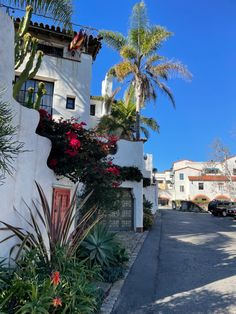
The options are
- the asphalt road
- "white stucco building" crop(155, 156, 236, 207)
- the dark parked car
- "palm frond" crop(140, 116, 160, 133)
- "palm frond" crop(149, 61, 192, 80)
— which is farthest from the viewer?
"white stucco building" crop(155, 156, 236, 207)

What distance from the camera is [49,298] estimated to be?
387cm

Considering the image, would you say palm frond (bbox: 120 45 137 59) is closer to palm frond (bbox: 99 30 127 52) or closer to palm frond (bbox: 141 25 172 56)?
palm frond (bbox: 141 25 172 56)

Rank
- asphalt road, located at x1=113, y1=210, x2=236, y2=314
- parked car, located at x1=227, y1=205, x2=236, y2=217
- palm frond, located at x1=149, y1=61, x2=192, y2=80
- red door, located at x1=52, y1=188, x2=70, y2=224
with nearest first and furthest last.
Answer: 1. asphalt road, located at x1=113, y1=210, x2=236, y2=314
2. red door, located at x1=52, y1=188, x2=70, y2=224
3. palm frond, located at x1=149, y1=61, x2=192, y2=80
4. parked car, located at x1=227, y1=205, x2=236, y2=217

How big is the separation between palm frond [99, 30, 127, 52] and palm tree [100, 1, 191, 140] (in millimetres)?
284

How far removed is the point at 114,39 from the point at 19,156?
15877 millimetres

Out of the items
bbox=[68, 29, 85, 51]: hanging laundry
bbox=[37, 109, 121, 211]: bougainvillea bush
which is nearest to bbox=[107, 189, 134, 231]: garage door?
bbox=[37, 109, 121, 211]: bougainvillea bush

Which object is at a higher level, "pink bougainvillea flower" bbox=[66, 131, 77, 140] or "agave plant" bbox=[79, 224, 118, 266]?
"pink bougainvillea flower" bbox=[66, 131, 77, 140]

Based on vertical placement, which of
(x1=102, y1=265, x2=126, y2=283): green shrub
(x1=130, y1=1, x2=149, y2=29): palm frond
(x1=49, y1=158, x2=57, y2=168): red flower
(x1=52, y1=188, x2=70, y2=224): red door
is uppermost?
(x1=130, y1=1, x2=149, y2=29): palm frond

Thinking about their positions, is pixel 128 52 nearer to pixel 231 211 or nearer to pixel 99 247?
pixel 99 247

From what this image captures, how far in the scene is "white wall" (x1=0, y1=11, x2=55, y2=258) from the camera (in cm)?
507

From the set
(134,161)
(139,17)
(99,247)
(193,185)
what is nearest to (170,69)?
(139,17)

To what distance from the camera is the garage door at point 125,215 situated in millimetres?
15750

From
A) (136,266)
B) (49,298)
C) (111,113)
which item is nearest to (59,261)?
(49,298)

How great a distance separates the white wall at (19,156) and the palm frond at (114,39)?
570 inches
